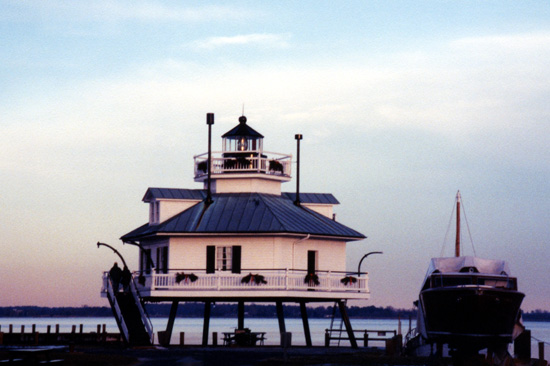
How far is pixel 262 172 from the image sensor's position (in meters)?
66.9

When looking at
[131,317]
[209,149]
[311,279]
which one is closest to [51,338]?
[131,317]

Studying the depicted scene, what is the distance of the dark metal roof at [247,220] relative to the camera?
207 ft

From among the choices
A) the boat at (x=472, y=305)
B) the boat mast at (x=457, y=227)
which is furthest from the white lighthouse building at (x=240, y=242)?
the boat mast at (x=457, y=227)

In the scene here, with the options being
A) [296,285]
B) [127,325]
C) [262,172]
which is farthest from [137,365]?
[262,172]

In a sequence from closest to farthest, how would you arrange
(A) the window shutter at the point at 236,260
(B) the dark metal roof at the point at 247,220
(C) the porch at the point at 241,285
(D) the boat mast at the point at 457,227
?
(C) the porch at the point at 241,285
(B) the dark metal roof at the point at 247,220
(A) the window shutter at the point at 236,260
(D) the boat mast at the point at 457,227

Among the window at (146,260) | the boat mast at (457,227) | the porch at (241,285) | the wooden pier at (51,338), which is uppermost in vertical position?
the boat mast at (457,227)

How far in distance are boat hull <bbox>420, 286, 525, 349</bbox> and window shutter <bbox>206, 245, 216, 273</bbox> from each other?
15923mm

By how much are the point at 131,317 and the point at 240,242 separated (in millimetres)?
7761

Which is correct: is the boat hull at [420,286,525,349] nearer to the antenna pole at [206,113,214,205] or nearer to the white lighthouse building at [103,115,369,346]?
the white lighthouse building at [103,115,369,346]

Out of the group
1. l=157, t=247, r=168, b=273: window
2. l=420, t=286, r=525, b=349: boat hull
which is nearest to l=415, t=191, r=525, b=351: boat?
l=420, t=286, r=525, b=349: boat hull

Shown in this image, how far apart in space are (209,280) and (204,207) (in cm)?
601

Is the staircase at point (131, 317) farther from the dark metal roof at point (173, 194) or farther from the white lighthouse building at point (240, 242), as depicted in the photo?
the dark metal roof at point (173, 194)

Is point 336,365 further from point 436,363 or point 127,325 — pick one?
point 127,325

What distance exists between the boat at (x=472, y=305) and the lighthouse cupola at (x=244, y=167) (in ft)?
52.0
